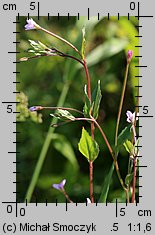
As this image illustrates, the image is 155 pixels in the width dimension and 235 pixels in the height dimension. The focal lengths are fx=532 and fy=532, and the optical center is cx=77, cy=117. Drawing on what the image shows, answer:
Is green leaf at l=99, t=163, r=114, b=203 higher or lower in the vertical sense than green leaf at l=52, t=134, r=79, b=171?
higher

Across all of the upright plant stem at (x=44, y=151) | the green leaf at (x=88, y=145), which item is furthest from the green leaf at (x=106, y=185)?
the upright plant stem at (x=44, y=151)

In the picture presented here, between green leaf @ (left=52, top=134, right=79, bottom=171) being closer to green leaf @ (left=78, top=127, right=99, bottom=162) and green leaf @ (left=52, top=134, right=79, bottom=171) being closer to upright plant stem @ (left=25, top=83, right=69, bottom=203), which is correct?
upright plant stem @ (left=25, top=83, right=69, bottom=203)

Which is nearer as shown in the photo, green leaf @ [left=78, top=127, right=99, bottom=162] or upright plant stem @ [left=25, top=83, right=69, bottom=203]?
green leaf @ [left=78, top=127, right=99, bottom=162]

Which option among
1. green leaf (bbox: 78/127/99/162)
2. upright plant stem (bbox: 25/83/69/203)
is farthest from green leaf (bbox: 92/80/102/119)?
upright plant stem (bbox: 25/83/69/203)

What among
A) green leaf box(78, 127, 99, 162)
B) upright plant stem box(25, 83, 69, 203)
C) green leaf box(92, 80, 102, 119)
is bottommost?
upright plant stem box(25, 83, 69, 203)

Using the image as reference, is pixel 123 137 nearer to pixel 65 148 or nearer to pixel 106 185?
pixel 106 185

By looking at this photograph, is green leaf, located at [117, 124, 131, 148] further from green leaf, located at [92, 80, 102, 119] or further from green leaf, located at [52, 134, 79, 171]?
green leaf, located at [52, 134, 79, 171]

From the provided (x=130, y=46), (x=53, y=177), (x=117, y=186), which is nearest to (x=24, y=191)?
(x=53, y=177)

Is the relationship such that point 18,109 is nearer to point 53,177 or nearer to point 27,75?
point 53,177

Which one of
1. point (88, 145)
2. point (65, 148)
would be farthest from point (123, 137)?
point (65, 148)
